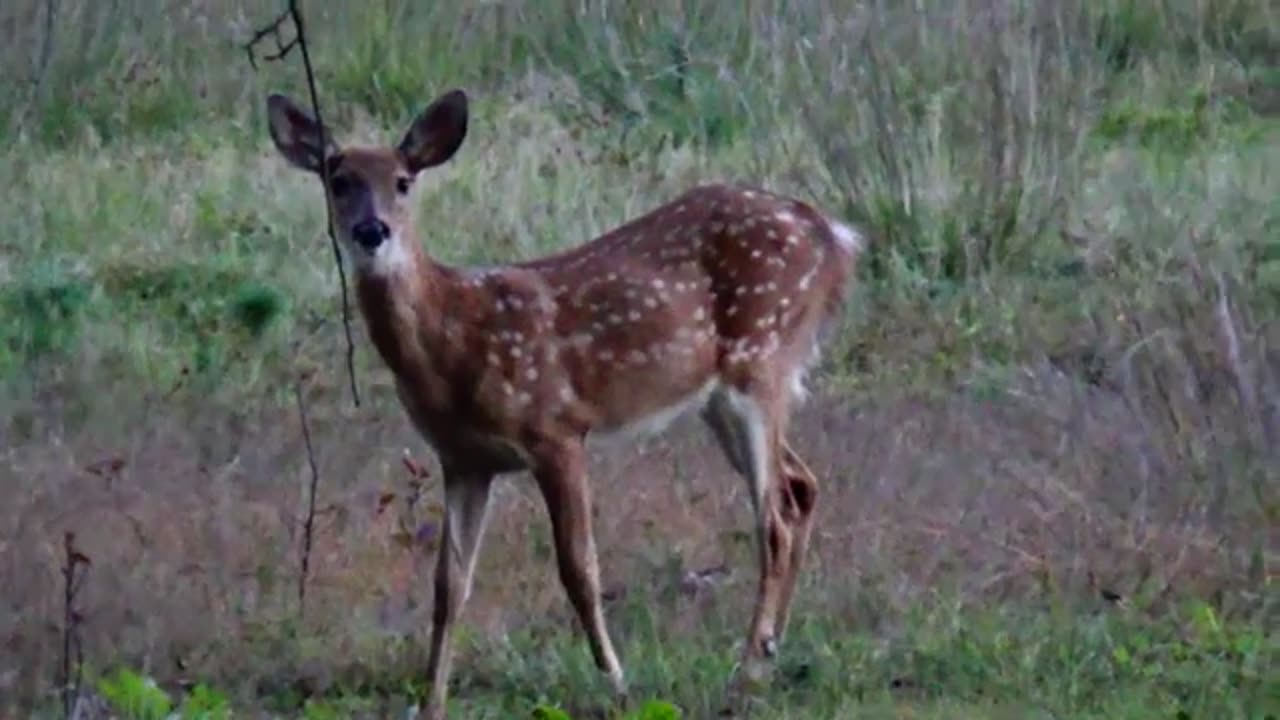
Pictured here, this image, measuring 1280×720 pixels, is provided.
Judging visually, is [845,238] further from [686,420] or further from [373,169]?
[373,169]

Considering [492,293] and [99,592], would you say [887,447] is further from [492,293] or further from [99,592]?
[99,592]

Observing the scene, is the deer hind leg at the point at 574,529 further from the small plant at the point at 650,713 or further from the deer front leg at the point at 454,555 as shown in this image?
the small plant at the point at 650,713

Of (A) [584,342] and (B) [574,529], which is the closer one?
(B) [574,529]

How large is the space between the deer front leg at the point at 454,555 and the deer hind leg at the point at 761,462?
741 mm

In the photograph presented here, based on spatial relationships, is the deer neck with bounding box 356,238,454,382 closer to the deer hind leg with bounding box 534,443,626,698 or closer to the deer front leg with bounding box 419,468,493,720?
the deer front leg with bounding box 419,468,493,720

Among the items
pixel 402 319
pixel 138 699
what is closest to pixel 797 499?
pixel 402 319

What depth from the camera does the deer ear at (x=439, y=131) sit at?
8.60 m

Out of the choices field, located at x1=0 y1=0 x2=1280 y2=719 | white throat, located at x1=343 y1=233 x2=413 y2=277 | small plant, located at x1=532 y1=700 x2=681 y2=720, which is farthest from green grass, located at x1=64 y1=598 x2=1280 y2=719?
white throat, located at x1=343 y1=233 x2=413 y2=277

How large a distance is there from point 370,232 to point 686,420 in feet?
5.54

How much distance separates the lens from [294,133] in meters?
8.65

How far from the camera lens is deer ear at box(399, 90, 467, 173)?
8602mm

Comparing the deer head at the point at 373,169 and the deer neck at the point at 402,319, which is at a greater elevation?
the deer head at the point at 373,169

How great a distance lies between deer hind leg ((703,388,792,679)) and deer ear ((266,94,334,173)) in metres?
1.25

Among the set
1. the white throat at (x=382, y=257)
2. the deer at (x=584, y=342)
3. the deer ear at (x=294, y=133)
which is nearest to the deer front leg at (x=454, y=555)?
the deer at (x=584, y=342)
